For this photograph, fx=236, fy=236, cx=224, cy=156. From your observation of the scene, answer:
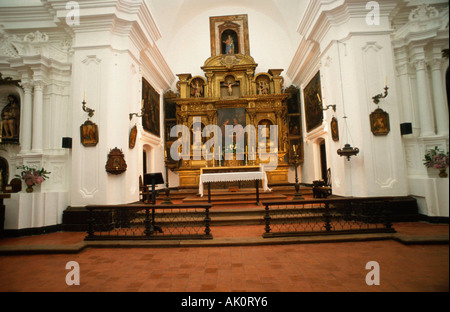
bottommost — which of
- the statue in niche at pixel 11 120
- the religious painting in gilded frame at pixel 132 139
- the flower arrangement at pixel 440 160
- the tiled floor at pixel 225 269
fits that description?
the tiled floor at pixel 225 269

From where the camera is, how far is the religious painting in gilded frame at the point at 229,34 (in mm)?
12562

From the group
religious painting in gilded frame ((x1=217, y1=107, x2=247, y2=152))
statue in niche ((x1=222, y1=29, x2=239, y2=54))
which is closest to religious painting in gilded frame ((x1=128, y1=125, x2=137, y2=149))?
religious painting in gilded frame ((x1=217, y1=107, x2=247, y2=152))

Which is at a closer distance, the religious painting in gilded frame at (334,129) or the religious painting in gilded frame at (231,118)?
the religious painting in gilded frame at (334,129)

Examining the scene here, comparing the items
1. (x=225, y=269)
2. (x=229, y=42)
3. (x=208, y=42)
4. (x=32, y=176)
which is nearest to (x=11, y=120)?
(x=32, y=176)

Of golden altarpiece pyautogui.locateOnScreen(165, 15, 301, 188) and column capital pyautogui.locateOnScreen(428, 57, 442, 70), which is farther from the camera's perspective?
golden altarpiece pyautogui.locateOnScreen(165, 15, 301, 188)

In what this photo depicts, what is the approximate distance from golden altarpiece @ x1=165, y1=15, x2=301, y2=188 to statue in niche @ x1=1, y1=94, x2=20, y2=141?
583 centimetres

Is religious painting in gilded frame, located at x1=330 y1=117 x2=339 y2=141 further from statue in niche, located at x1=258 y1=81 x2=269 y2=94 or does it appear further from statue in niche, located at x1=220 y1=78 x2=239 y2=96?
statue in niche, located at x1=220 y1=78 x2=239 y2=96

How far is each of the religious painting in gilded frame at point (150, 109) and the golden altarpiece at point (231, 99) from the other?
4.27 feet

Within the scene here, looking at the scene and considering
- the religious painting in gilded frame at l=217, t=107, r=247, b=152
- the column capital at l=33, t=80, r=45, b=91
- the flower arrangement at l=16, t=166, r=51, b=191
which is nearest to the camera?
the flower arrangement at l=16, t=166, r=51, b=191

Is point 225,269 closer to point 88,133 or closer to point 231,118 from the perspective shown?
point 88,133

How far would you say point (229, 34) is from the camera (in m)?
12.9

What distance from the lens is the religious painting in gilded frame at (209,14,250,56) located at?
12562mm

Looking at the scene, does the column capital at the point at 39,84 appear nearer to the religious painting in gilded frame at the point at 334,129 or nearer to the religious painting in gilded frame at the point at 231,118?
the religious painting in gilded frame at the point at 231,118

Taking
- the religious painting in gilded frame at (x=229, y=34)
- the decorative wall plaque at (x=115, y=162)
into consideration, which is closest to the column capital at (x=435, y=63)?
the decorative wall plaque at (x=115, y=162)
